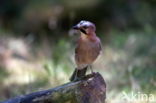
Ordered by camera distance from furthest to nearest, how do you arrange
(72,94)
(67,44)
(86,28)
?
1. (67,44)
2. (86,28)
3. (72,94)

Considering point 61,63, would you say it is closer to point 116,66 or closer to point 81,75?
point 116,66

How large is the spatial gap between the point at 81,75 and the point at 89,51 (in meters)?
0.53

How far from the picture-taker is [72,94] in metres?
4.93

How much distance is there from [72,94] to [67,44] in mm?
3670

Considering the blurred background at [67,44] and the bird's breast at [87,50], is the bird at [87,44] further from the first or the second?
the blurred background at [67,44]

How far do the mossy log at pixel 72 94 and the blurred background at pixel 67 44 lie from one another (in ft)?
2.65

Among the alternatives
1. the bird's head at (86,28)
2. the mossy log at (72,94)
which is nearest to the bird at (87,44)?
the bird's head at (86,28)

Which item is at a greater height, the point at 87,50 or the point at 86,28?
the point at 86,28

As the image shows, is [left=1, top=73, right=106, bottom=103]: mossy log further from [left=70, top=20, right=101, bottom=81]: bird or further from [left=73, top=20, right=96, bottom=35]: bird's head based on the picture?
[left=73, top=20, right=96, bottom=35]: bird's head

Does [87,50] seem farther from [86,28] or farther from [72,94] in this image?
[72,94]

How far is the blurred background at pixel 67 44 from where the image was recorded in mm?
7301

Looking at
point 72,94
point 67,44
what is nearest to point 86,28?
point 72,94

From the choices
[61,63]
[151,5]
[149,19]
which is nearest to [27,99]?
[61,63]

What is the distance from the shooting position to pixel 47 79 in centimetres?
746
